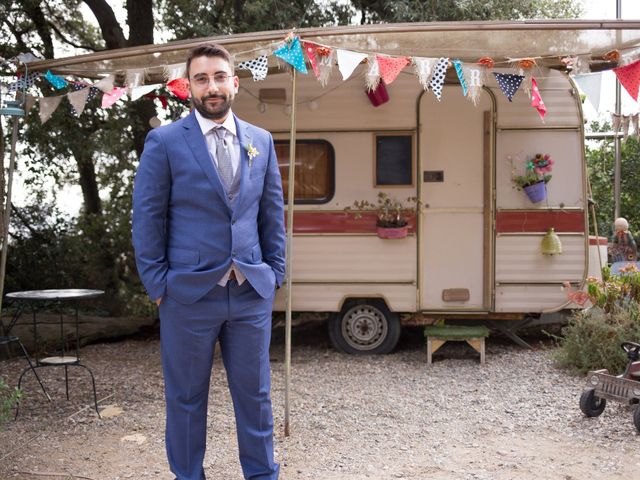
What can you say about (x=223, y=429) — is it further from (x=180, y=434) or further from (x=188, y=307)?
(x=188, y=307)

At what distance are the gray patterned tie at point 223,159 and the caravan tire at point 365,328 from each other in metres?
4.16

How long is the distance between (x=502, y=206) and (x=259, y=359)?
4.22 meters

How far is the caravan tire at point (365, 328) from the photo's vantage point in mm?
7184

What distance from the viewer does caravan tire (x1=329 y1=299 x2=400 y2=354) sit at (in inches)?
283

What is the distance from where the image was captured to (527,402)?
5.43m

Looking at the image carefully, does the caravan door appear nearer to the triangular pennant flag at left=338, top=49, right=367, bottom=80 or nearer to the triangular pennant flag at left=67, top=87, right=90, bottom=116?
the triangular pennant flag at left=338, top=49, right=367, bottom=80

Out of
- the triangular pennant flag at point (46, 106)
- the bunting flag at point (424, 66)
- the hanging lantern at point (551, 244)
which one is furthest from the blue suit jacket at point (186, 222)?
the hanging lantern at point (551, 244)

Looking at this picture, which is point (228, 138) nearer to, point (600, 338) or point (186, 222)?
point (186, 222)

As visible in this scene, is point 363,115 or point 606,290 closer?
point 606,290

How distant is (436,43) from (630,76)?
142 cm

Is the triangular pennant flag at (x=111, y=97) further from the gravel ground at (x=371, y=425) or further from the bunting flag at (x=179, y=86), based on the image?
the gravel ground at (x=371, y=425)

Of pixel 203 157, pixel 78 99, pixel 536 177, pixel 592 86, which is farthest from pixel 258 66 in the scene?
pixel 536 177

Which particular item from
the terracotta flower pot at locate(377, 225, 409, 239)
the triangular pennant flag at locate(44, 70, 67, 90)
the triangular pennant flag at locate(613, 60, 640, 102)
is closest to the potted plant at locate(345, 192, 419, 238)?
the terracotta flower pot at locate(377, 225, 409, 239)

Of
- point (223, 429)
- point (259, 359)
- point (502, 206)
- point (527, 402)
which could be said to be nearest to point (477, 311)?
point (502, 206)
